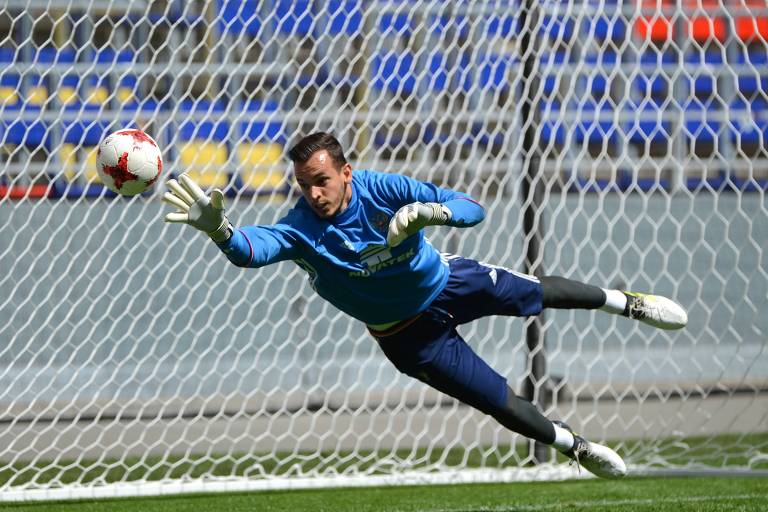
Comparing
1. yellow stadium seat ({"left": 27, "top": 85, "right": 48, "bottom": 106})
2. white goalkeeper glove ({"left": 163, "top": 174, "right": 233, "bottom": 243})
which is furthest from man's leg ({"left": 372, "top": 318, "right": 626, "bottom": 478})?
yellow stadium seat ({"left": 27, "top": 85, "right": 48, "bottom": 106})

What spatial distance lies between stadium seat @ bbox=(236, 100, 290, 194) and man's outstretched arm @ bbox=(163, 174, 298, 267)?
121 inches

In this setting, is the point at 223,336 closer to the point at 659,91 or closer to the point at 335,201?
the point at 335,201

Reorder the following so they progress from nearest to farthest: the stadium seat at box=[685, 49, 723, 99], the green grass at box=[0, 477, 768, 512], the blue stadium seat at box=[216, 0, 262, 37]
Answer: the green grass at box=[0, 477, 768, 512]
the blue stadium seat at box=[216, 0, 262, 37]
the stadium seat at box=[685, 49, 723, 99]

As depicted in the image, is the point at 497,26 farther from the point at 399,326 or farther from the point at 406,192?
the point at 399,326

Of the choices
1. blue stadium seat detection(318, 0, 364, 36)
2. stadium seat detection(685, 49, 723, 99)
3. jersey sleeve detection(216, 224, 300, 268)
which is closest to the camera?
jersey sleeve detection(216, 224, 300, 268)

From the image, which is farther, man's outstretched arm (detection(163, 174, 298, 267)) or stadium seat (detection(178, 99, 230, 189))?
stadium seat (detection(178, 99, 230, 189))

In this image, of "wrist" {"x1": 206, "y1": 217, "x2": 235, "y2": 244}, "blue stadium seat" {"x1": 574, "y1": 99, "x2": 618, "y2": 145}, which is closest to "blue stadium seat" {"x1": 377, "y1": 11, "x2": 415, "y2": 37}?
"blue stadium seat" {"x1": 574, "y1": 99, "x2": 618, "y2": 145}

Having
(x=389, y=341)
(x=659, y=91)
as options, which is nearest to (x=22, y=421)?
→ (x=389, y=341)

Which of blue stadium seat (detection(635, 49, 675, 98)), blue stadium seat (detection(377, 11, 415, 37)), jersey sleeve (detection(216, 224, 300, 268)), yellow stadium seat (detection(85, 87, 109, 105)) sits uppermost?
blue stadium seat (detection(635, 49, 675, 98))

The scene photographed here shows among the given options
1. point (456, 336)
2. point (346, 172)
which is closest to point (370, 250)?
point (346, 172)

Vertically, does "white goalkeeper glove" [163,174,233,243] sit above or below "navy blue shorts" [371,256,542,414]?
above

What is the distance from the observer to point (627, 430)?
677 centimetres

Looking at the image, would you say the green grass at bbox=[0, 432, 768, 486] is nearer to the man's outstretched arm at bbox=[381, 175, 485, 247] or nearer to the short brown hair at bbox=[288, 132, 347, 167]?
the man's outstretched arm at bbox=[381, 175, 485, 247]

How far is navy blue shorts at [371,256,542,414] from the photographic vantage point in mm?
4039
